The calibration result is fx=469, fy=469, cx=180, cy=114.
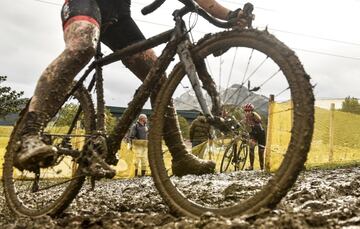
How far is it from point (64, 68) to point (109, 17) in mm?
794

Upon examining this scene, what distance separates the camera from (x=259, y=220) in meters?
2.19

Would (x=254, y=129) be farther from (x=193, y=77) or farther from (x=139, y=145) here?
(x=139, y=145)

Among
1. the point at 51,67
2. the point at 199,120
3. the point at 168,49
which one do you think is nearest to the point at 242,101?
the point at 199,120

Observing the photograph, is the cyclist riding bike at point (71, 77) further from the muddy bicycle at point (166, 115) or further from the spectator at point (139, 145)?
the spectator at point (139, 145)

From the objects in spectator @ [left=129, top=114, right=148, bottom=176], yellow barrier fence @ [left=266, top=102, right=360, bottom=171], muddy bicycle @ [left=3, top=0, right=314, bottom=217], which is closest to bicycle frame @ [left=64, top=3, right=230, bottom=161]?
muddy bicycle @ [left=3, top=0, right=314, bottom=217]

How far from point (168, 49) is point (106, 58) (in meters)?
0.95

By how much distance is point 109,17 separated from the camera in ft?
12.8

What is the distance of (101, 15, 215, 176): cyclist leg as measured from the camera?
12.7 ft

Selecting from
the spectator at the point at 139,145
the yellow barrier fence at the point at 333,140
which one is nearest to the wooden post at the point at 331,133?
the yellow barrier fence at the point at 333,140

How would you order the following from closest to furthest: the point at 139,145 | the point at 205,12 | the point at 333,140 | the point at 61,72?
the point at 61,72 < the point at 205,12 < the point at 139,145 < the point at 333,140

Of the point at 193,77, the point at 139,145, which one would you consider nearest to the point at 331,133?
the point at 139,145

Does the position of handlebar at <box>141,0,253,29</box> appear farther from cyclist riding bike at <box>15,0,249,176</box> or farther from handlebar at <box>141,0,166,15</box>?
handlebar at <box>141,0,166,15</box>

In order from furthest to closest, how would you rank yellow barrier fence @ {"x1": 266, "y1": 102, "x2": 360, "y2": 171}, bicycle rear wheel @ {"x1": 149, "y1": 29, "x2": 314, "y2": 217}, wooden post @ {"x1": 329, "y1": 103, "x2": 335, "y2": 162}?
wooden post @ {"x1": 329, "y1": 103, "x2": 335, "y2": 162}
yellow barrier fence @ {"x1": 266, "y1": 102, "x2": 360, "y2": 171}
bicycle rear wheel @ {"x1": 149, "y1": 29, "x2": 314, "y2": 217}

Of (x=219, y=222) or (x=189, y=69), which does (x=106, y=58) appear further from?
(x=219, y=222)
